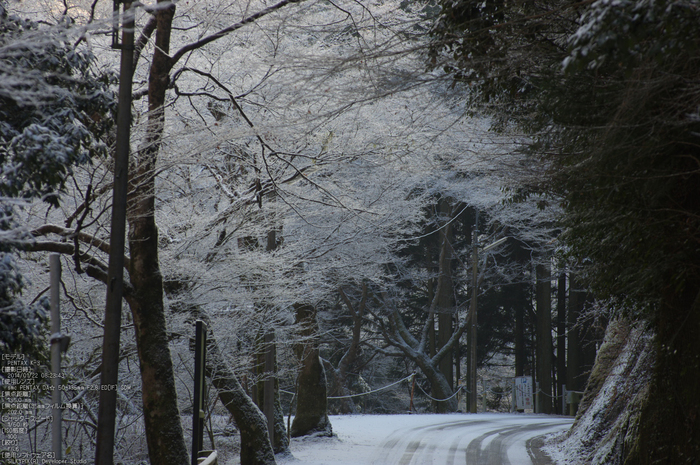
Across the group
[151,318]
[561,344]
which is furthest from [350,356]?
[151,318]

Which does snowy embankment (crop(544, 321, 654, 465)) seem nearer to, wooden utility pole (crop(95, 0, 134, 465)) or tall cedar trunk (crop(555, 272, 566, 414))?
wooden utility pole (crop(95, 0, 134, 465))

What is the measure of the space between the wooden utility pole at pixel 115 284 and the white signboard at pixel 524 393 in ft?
60.2

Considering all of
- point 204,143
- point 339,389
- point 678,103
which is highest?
point 204,143

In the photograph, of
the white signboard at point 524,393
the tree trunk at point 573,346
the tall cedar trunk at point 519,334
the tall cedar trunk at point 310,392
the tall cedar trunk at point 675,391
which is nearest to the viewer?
the tall cedar trunk at point 675,391

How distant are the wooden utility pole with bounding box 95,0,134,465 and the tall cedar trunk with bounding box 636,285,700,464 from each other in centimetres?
497

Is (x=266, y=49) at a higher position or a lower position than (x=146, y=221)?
higher

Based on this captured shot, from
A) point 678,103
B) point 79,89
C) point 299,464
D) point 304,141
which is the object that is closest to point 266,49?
point 304,141

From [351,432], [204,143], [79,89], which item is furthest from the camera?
[351,432]

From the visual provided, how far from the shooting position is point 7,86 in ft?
14.4

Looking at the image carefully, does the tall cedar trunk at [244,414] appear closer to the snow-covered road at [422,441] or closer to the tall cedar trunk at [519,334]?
the snow-covered road at [422,441]

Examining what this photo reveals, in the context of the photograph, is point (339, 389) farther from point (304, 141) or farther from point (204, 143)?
point (204, 143)

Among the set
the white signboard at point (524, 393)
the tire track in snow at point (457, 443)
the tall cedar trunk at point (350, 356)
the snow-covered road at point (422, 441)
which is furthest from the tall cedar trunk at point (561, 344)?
the tire track in snow at point (457, 443)

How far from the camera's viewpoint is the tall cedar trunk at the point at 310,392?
12.6m

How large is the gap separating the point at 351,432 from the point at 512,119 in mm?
8674
